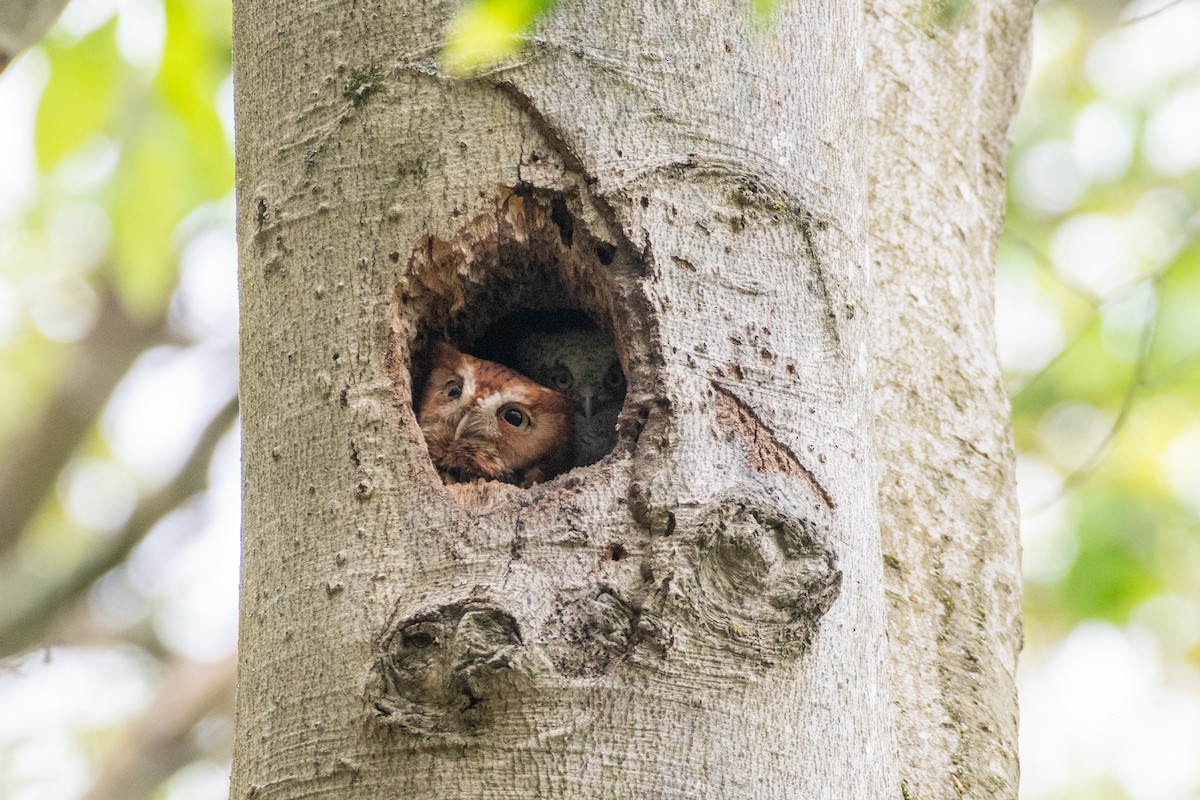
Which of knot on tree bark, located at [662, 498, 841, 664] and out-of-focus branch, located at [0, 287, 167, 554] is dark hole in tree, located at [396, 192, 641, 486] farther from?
out-of-focus branch, located at [0, 287, 167, 554]

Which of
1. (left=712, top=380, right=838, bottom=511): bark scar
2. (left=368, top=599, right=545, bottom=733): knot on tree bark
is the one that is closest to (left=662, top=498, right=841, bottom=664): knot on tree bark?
(left=712, top=380, right=838, bottom=511): bark scar

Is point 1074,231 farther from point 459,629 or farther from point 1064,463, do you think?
point 459,629

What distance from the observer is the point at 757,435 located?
6.41 ft

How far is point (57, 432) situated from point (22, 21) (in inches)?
157

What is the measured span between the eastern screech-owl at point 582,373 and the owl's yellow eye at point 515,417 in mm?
125

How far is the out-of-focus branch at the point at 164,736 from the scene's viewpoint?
23.6ft

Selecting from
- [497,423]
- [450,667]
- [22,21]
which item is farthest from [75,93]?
[450,667]

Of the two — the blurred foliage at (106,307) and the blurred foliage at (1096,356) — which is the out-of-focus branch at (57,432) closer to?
the blurred foliage at (106,307)

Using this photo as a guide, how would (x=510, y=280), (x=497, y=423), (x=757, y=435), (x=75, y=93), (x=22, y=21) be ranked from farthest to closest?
1. (x=497, y=423)
2. (x=75, y=93)
3. (x=22, y=21)
4. (x=510, y=280)
5. (x=757, y=435)

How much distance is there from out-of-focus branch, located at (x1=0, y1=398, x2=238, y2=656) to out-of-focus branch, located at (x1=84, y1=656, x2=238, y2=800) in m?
1.73

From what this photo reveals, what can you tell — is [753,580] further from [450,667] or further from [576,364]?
[576,364]

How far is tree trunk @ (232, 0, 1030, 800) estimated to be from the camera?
1772mm

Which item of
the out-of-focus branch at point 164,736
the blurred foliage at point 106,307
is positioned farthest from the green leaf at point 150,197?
the out-of-focus branch at point 164,736

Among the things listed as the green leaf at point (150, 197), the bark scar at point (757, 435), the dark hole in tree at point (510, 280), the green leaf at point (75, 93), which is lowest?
the bark scar at point (757, 435)
